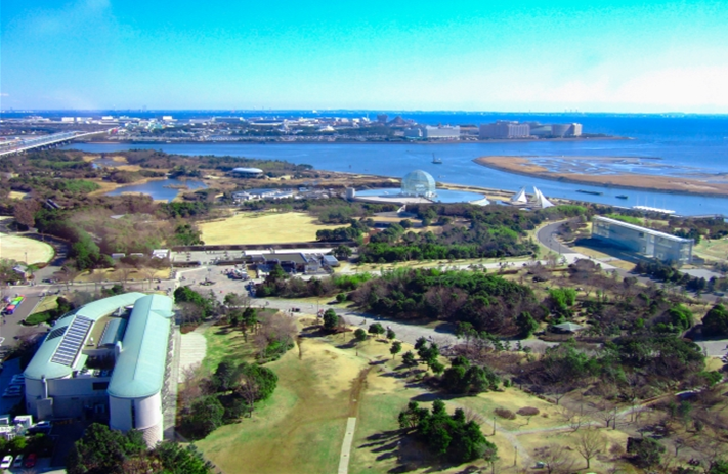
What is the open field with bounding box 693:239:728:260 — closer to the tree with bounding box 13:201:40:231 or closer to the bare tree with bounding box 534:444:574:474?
the bare tree with bounding box 534:444:574:474

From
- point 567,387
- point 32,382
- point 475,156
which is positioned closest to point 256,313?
point 32,382

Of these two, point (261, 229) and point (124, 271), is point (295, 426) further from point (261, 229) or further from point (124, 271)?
point (261, 229)

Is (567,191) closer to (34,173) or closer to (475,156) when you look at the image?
(475,156)

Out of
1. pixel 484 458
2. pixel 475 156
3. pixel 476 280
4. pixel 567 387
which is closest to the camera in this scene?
pixel 484 458

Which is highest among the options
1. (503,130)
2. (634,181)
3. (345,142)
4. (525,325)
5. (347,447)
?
(503,130)

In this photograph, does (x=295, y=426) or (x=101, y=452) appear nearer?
(x=101, y=452)

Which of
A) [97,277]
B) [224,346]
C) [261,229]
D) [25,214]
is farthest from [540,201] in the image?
[25,214]
